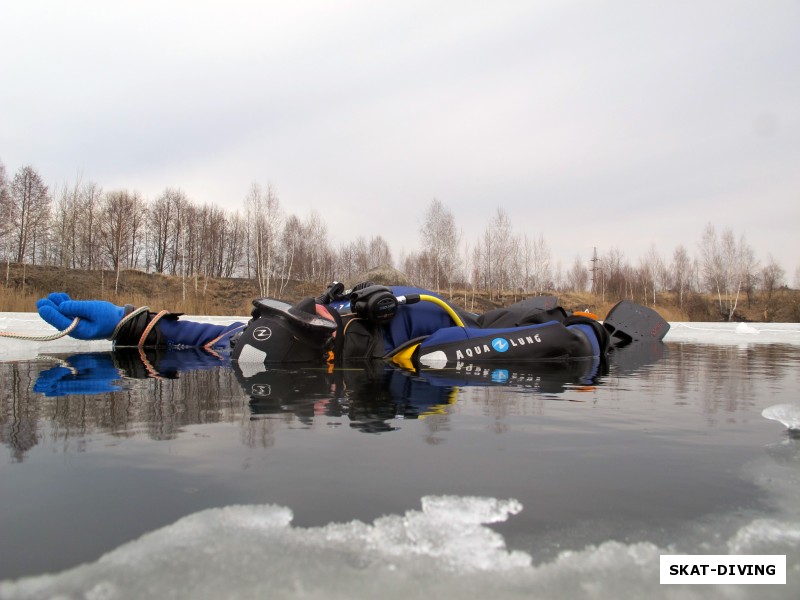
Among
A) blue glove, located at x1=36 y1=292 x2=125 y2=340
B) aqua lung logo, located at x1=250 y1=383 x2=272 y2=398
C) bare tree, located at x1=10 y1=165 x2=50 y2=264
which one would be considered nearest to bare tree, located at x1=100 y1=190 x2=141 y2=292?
bare tree, located at x1=10 y1=165 x2=50 y2=264

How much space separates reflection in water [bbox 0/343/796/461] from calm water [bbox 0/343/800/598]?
0.05ft

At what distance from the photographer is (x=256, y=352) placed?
2.93 meters

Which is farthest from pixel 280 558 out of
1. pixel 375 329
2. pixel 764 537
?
pixel 375 329

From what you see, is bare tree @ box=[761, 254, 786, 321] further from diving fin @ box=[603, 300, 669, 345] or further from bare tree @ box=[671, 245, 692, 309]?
diving fin @ box=[603, 300, 669, 345]

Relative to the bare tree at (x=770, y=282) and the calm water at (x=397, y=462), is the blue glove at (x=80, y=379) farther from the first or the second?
the bare tree at (x=770, y=282)

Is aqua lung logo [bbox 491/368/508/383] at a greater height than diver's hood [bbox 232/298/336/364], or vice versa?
diver's hood [bbox 232/298/336/364]

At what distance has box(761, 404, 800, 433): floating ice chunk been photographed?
1.40m

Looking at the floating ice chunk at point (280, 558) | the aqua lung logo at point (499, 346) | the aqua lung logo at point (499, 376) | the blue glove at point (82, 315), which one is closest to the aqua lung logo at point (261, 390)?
the aqua lung logo at point (499, 376)

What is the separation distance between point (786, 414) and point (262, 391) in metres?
1.77

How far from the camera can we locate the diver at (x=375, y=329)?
9.80 ft

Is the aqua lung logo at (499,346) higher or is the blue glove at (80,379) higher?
the aqua lung logo at (499,346)

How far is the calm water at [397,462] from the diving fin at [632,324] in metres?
4.04

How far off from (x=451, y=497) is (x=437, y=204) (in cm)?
3346

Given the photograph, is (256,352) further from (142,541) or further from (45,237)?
(45,237)
